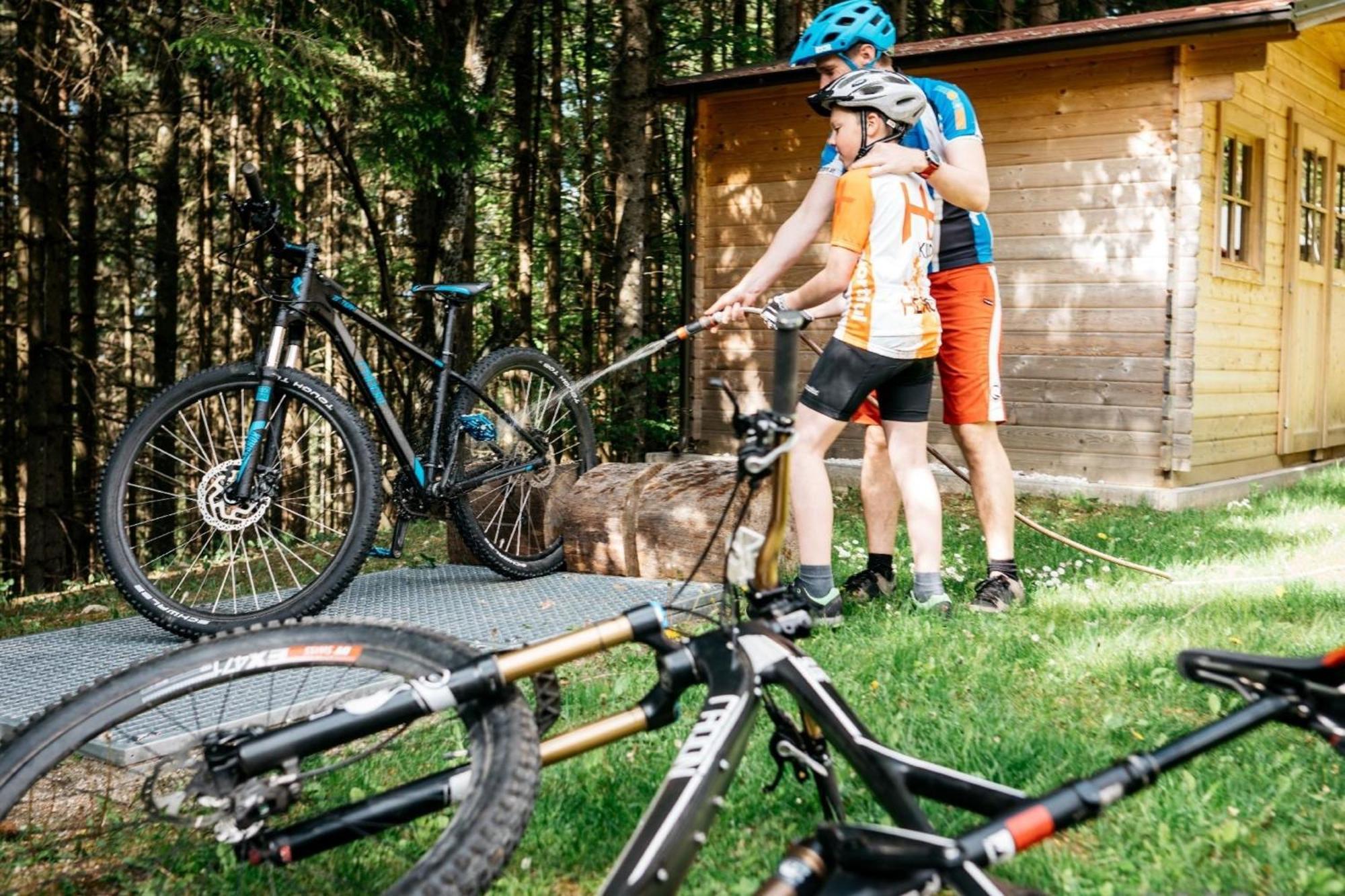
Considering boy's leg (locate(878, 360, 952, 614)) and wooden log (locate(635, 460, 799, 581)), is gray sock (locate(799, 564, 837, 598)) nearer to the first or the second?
boy's leg (locate(878, 360, 952, 614))

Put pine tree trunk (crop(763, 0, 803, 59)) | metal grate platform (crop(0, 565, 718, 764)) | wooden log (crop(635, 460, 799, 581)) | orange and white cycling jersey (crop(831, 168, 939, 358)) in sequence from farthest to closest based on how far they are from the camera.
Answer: pine tree trunk (crop(763, 0, 803, 59)) → wooden log (crop(635, 460, 799, 581)) → orange and white cycling jersey (crop(831, 168, 939, 358)) → metal grate platform (crop(0, 565, 718, 764))

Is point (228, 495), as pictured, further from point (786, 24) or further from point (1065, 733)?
point (786, 24)

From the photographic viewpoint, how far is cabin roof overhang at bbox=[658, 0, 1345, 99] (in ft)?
25.1

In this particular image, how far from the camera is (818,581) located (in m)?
4.08

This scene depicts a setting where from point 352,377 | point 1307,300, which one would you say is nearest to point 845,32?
point 352,377

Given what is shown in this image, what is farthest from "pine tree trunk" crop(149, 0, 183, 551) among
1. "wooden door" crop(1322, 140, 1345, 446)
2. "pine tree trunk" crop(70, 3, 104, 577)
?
"wooden door" crop(1322, 140, 1345, 446)

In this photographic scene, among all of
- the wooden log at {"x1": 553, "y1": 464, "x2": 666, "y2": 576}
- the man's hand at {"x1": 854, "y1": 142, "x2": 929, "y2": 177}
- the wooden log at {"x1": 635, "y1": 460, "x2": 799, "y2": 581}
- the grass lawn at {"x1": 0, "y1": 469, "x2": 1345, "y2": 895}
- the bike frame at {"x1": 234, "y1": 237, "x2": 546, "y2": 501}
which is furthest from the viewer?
the wooden log at {"x1": 553, "y1": 464, "x2": 666, "y2": 576}

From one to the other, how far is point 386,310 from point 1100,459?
733 centimetres

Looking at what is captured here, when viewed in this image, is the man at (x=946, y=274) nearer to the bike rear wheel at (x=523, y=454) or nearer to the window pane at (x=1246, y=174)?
the bike rear wheel at (x=523, y=454)

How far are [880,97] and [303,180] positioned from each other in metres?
11.7

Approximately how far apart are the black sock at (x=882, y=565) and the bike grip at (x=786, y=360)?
2.87 meters

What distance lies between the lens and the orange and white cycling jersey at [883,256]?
3.90 meters

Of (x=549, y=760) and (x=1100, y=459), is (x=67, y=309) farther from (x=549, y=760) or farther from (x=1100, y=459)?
(x=549, y=760)

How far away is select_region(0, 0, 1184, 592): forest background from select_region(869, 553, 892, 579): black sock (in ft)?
11.5
